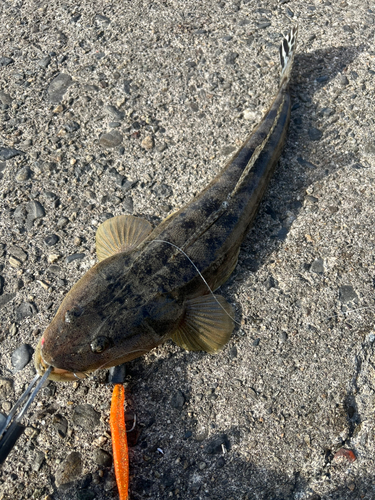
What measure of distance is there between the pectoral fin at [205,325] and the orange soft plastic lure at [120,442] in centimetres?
53

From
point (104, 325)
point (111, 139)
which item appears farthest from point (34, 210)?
point (104, 325)

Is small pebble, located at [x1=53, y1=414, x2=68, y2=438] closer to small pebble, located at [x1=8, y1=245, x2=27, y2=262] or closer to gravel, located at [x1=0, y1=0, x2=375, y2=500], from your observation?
gravel, located at [x1=0, y1=0, x2=375, y2=500]

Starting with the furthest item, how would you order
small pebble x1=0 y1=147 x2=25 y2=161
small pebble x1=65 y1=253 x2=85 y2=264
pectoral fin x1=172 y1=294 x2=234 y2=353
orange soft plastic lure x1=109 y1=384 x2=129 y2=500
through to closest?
small pebble x1=0 y1=147 x2=25 y2=161 < small pebble x1=65 y1=253 x2=85 y2=264 < pectoral fin x1=172 y1=294 x2=234 y2=353 < orange soft plastic lure x1=109 y1=384 x2=129 y2=500

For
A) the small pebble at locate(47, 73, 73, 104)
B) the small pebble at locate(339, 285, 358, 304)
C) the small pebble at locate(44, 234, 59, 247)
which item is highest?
the small pebble at locate(47, 73, 73, 104)

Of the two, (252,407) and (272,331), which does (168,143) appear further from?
(252,407)

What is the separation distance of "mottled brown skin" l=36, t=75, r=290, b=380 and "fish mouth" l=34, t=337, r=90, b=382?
0.03 ft

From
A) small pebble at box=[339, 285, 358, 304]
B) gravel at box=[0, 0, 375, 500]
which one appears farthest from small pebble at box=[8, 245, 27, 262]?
small pebble at box=[339, 285, 358, 304]

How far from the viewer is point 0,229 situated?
145 inches

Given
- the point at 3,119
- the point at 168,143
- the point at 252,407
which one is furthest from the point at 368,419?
the point at 3,119

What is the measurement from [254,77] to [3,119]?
2353mm

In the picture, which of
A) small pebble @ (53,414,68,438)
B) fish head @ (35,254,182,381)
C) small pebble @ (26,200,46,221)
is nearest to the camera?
fish head @ (35,254,182,381)

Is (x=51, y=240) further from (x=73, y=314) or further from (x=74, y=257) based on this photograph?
(x=73, y=314)

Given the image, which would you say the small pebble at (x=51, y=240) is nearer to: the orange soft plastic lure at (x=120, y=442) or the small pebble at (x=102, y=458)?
the orange soft plastic lure at (x=120, y=442)

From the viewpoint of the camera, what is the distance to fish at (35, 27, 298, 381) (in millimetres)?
2787
